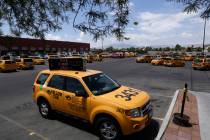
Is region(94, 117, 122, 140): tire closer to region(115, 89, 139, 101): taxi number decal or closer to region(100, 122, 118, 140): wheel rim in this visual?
region(100, 122, 118, 140): wheel rim

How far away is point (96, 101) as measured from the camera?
283 inches

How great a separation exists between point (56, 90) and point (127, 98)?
272cm

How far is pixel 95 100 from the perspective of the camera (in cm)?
723

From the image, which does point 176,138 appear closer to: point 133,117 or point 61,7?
point 133,117

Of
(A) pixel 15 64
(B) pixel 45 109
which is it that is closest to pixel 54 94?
(B) pixel 45 109

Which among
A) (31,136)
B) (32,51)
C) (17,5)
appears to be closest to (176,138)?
(31,136)

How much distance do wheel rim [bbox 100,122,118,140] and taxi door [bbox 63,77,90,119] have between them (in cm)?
81

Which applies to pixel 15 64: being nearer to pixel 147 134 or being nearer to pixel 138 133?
pixel 138 133

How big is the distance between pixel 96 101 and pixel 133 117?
123cm

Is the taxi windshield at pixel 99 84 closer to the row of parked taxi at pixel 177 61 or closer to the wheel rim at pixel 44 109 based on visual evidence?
the wheel rim at pixel 44 109

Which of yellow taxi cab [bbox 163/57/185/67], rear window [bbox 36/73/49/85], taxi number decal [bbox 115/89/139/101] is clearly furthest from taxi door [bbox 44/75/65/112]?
yellow taxi cab [bbox 163/57/185/67]

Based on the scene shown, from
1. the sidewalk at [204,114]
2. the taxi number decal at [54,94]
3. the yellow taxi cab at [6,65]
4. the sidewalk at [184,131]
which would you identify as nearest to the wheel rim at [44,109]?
the taxi number decal at [54,94]

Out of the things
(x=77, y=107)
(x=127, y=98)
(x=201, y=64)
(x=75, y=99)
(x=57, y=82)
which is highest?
(x=57, y=82)

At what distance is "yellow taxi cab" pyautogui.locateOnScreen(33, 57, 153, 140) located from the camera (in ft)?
22.0
